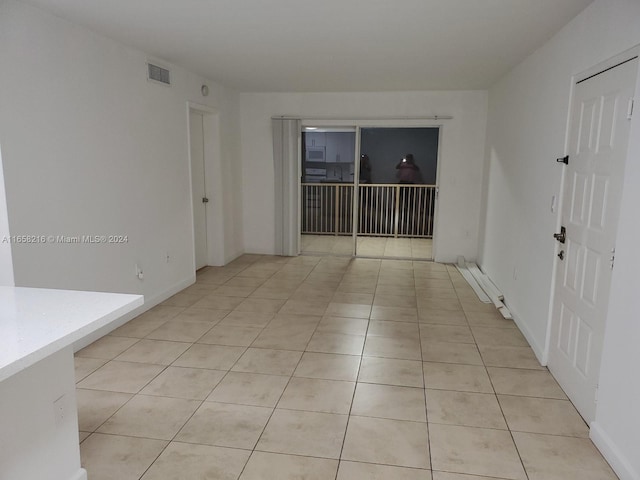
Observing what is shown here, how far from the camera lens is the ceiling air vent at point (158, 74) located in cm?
395

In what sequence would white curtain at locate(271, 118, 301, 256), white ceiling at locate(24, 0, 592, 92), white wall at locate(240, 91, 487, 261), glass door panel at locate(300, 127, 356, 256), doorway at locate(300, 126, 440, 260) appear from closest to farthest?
white ceiling at locate(24, 0, 592, 92) < white wall at locate(240, 91, 487, 261) < white curtain at locate(271, 118, 301, 256) < glass door panel at locate(300, 127, 356, 256) < doorway at locate(300, 126, 440, 260)

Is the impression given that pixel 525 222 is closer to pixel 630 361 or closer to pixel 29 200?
pixel 630 361

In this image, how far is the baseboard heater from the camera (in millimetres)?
4094

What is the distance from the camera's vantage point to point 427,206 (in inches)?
311

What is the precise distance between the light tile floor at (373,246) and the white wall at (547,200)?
4.63 ft

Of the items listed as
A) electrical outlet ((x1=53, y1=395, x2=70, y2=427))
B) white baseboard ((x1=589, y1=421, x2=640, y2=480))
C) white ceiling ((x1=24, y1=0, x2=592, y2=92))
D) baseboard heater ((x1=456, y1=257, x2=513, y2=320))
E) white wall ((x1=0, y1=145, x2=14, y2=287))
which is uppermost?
white ceiling ((x1=24, y1=0, x2=592, y2=92))

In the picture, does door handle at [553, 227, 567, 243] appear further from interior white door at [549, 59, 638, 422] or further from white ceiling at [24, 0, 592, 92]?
white ceiling at [24, 0, 592, 92]

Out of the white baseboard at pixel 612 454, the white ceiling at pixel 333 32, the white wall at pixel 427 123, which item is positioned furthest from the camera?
the white wall at pixel 427 123

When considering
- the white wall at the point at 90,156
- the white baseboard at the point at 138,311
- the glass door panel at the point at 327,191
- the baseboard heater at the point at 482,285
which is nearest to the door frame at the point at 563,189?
the baseboard heater at the point at 482,285

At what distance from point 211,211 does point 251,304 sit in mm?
1901

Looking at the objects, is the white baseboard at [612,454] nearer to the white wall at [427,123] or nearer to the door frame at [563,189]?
the door frame at [563,189]

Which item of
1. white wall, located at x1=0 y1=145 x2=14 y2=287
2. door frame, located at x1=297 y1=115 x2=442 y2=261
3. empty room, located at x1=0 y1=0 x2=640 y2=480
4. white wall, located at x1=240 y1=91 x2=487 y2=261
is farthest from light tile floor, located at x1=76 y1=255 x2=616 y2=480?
door frame, located at x1=297 y1=115 x2=442 y2=261

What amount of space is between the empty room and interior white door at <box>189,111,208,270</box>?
5cm

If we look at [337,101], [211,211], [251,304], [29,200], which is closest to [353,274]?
[251,304]
